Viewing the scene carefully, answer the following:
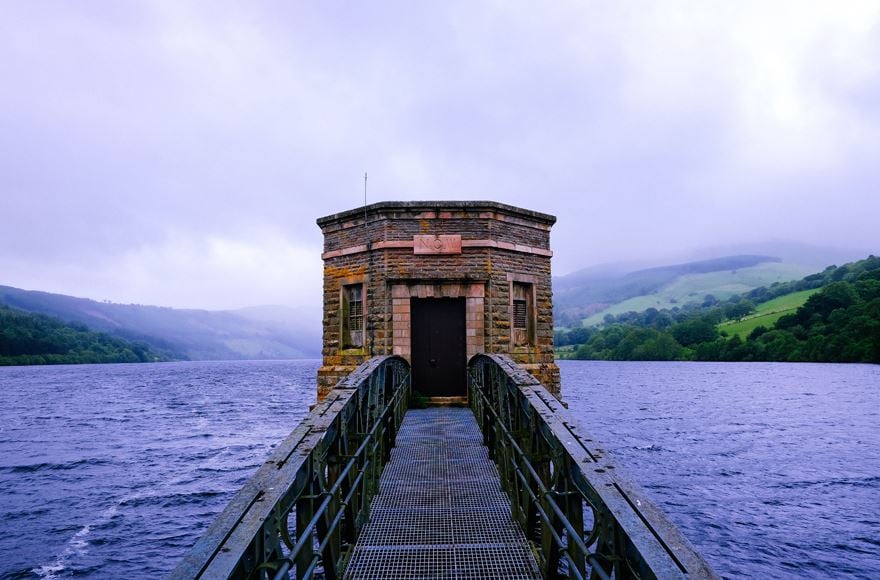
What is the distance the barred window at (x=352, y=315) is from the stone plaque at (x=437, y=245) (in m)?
2.19

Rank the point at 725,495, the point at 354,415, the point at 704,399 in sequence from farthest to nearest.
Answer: the point at 704,399 → the point at 725,495 → the point at 354,415

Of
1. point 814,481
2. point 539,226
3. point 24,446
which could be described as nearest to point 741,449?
point 814,481

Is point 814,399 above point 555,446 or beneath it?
beneath

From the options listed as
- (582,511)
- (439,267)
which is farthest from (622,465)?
(439,267)

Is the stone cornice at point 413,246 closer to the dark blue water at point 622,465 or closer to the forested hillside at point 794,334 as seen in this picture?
the dark blue water at point 622,465

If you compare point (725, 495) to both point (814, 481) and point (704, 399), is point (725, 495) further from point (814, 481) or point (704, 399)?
point (704, 399)

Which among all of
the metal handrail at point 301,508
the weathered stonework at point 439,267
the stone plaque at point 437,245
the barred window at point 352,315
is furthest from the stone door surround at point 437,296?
the metal handrail at point 301,508

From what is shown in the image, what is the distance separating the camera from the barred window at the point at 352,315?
15336mm

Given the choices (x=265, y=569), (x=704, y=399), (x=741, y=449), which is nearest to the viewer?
(x=265, y=569)

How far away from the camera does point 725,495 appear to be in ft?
57.1

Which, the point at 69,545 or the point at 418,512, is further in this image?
the point at 69,545

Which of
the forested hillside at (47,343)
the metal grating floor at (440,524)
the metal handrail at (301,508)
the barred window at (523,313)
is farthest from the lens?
the forested hillside at (47,343)

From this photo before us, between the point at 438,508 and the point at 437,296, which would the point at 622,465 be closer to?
the point at 438,508

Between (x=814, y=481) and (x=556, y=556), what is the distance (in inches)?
762
